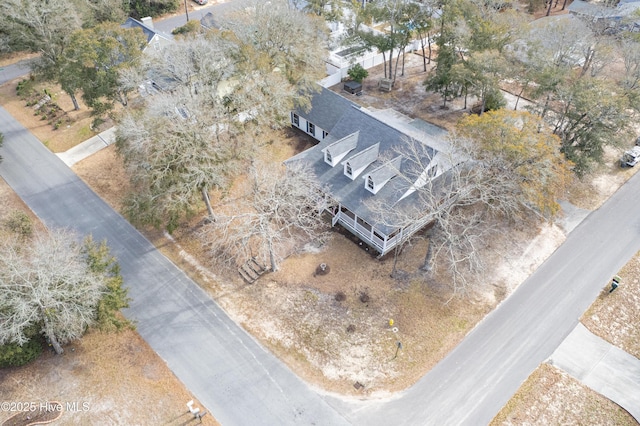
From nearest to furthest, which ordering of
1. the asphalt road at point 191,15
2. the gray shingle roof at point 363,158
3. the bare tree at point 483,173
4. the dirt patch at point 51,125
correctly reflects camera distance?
the bare tree at point 483,173 → the gray shingle roof at point 363,158 → the dirt patch at point 51,125 → the asphalt road at point 191,15

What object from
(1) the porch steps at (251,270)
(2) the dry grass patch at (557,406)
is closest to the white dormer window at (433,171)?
(1) the porch steps at (251,270)

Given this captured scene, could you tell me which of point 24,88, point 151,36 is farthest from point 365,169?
point 24,88

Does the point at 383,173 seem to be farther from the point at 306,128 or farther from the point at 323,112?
the point at 306,128

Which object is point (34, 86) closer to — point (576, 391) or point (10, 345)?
point (10, 345)

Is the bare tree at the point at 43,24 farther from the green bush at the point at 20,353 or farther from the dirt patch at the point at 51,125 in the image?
the green bush at the point at 20,353

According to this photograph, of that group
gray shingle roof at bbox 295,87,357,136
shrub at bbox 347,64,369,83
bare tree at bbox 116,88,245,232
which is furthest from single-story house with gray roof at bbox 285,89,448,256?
→ shrub at bbox 347,64,369,83

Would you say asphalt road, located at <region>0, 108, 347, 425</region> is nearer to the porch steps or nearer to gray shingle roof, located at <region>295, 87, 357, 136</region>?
the porch steps

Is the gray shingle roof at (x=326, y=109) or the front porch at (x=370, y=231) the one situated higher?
the gray shingle roof at (x=326, y=109)
